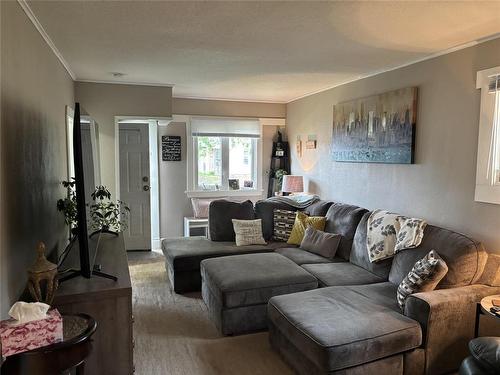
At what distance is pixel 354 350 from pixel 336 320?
238 millimetres

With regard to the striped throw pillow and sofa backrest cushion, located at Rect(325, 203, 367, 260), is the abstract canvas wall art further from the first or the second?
the striped throw pillow

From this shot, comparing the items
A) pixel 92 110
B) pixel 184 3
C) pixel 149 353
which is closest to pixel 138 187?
pixel 92 110

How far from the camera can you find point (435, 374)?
8.26 feet

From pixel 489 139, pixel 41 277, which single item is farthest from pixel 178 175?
pixel 489 139

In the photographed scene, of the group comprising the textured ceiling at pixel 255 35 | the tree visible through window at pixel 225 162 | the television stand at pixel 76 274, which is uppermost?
the textured ceiling at pixel 255 35

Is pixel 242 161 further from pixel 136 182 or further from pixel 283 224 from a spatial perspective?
pixel 283 224

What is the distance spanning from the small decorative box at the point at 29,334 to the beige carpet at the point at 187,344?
48.9 inches

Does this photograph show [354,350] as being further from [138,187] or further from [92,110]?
[138,187]

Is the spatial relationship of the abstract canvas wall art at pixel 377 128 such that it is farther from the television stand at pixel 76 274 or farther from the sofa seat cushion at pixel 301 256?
the television stand at pixel 76 274

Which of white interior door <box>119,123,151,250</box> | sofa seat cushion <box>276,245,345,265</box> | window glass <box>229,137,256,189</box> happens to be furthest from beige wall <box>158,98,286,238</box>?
sofa seat cushion <box>276,245,345,265</box>

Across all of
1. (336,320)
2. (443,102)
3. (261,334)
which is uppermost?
(443,102)

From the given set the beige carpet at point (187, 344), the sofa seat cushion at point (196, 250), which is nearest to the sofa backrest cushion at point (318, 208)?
the sofa seat cushion at point (196, 250)

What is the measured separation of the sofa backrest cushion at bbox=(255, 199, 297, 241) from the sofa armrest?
7.64 feet

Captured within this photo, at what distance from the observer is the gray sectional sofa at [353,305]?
2.31m
